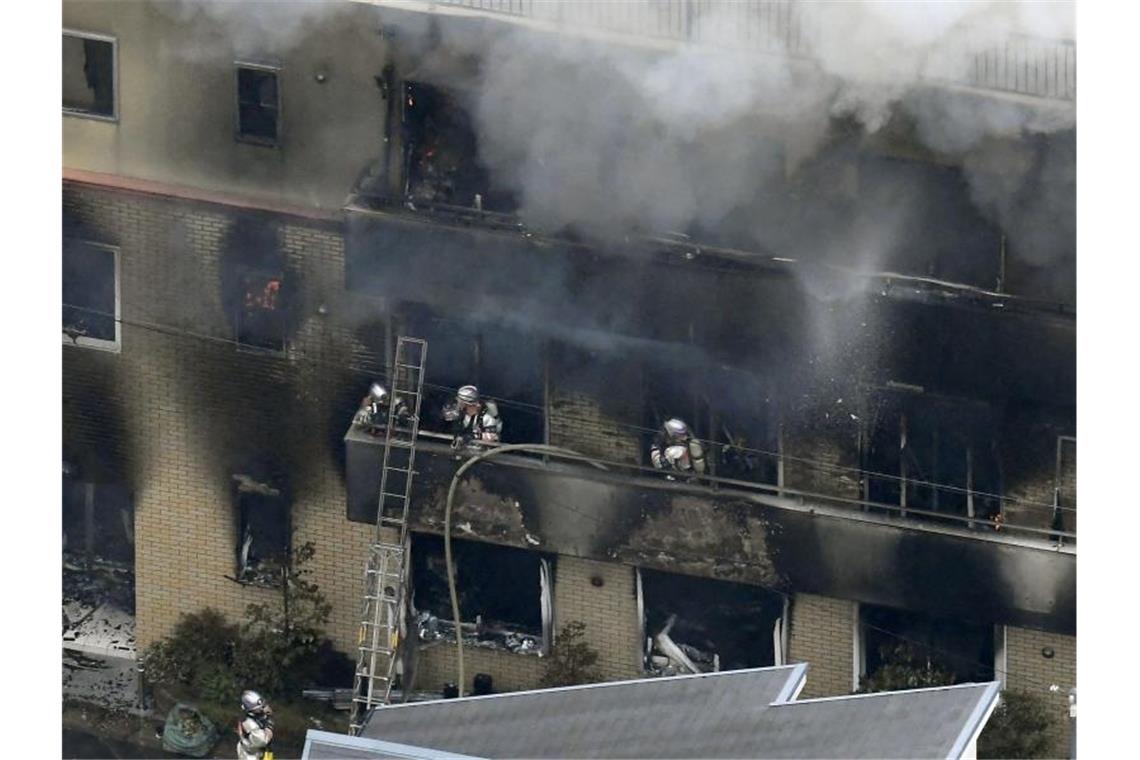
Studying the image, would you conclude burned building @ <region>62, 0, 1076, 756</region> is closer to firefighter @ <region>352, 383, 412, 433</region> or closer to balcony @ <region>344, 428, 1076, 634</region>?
balcony @ <region>344, 428, 1076, 634</region>

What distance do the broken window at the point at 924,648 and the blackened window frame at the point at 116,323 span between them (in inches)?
259

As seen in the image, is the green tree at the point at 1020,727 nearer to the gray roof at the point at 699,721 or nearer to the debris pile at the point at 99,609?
the gray roof at the point at 699,721

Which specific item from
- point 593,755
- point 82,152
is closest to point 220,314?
point 82,152

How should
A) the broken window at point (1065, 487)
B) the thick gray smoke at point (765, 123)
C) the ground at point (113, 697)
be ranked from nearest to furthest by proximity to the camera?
the thick gray smoke at point (765, 123) < the broken window at point (1065, 487) < the ground at point (113, 697)

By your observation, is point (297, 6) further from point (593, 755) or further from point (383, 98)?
point (593, 755)

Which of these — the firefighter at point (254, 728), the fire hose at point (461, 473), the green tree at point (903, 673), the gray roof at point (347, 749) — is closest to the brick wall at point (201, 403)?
the fire hose at point (461, 473)

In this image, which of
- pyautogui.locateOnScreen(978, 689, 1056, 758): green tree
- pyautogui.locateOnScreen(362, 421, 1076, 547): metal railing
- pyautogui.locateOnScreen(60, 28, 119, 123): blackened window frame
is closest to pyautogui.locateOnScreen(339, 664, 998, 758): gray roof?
pyautogui.locateOnScreen(362, 421, 1076, 547): metal railing

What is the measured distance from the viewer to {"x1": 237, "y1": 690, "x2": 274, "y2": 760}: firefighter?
29594 mm

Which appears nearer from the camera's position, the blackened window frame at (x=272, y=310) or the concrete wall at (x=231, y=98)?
A: the concrete wall at (x=231, y=98)

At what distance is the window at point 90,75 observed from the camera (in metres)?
30.0

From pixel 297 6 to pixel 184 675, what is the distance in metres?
5.76

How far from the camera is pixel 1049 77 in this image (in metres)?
27.7

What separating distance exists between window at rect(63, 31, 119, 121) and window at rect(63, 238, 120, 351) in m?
1.11
